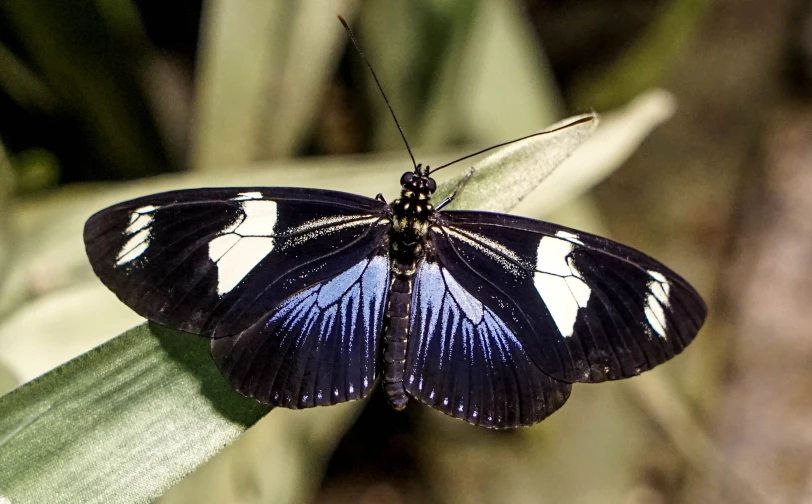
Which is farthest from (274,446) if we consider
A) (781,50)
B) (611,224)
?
(781,50)

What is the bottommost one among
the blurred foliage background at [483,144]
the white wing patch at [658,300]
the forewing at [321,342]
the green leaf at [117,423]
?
the green leaf at [117,423]

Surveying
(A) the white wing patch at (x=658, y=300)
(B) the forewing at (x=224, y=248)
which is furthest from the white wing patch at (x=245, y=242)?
(A) the white wing patch at (x=658, y=300)

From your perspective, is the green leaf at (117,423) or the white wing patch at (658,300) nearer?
the green leaf at (117,423)

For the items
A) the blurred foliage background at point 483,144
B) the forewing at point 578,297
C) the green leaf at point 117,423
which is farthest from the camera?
the blurred foliage background at point 483,144

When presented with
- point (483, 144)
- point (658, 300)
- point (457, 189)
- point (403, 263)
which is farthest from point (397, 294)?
point (483, 144)

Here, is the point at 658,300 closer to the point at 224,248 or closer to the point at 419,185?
the point at 419,185

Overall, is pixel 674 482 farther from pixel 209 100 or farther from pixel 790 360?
pixel 209 100

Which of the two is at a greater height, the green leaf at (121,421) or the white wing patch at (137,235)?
the white wing patch at (137,235)

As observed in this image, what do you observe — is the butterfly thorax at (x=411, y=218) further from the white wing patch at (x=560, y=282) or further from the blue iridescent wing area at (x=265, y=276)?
the white wing patch at (x=560, y=282)
